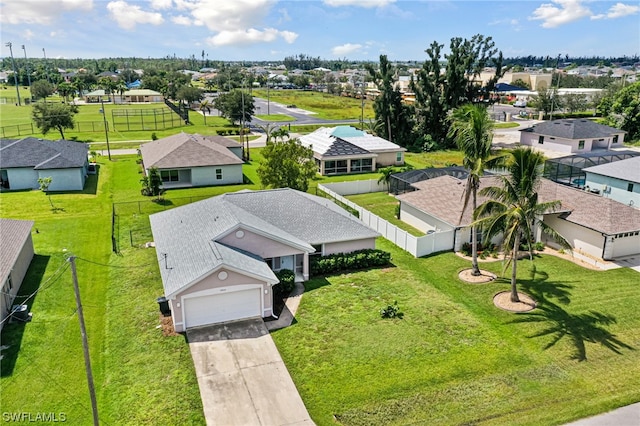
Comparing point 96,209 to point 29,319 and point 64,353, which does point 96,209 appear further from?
point 64,353

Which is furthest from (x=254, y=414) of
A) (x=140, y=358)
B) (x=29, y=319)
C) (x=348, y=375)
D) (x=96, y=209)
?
(x=96, y=209)

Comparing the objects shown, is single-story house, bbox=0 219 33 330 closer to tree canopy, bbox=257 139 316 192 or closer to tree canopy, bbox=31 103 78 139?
tree canopy, bbox=257 139 316 192

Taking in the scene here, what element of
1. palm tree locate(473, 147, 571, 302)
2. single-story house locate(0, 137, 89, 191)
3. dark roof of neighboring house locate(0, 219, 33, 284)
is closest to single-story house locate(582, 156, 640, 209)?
palm tree locate(473, 147, 571, 302)

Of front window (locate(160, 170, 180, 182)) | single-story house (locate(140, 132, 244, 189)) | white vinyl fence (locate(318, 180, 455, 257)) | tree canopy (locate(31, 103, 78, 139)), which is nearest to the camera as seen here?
white vinyl fence (locate(318, 180, 455, 257))

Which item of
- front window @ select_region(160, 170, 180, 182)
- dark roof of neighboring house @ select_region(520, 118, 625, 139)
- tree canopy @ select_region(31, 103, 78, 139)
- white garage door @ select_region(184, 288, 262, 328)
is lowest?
white garage door @ select_region(184, 288, 262, 328)

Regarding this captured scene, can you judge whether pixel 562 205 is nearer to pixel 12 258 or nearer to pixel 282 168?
pixel 282 168

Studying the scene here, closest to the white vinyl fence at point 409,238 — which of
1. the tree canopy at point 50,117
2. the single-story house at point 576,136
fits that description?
the single-story house at point 576,136
